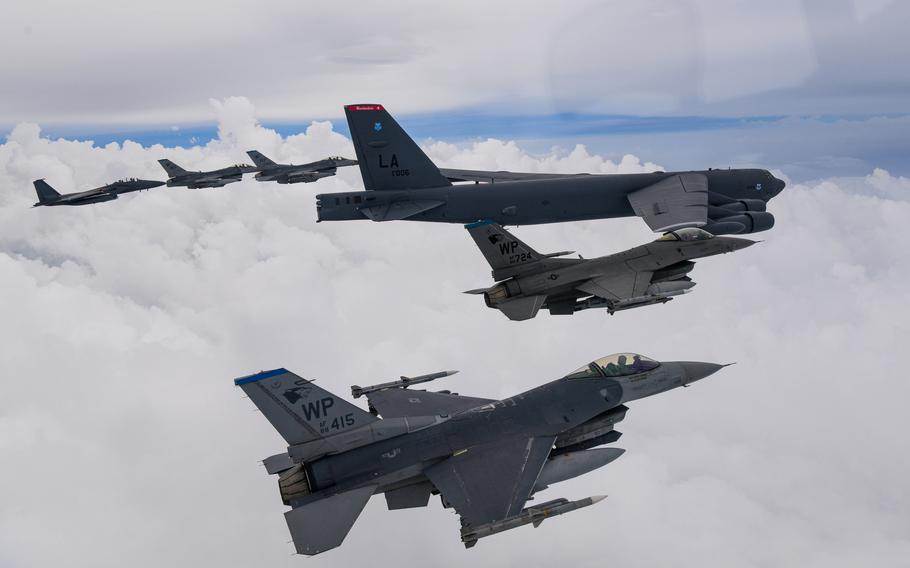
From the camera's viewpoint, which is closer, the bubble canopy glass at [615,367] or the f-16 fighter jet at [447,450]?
the f-16 fighter jet at [447,450]

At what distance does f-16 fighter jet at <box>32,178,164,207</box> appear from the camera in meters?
58.9

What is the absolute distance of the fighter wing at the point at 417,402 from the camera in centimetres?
2542

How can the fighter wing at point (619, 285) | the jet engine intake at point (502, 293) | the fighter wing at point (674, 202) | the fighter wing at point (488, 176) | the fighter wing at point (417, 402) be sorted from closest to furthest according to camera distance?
1. the fighter wing at point (417, 402)
2. the fighter wing at point (619, 285)
3. the jet engine intake at point (502, 293)
4. the fighter wing at point (674, 202)
5. the fighter wing at point (488, 176)

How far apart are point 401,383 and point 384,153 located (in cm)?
1401

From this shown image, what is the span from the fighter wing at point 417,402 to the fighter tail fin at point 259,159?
3847 centimetres

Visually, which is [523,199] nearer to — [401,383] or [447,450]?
[401,383]

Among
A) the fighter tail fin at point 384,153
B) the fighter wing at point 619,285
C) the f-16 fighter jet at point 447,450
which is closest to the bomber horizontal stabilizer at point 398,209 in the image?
the fighter tail fin at point 384,153

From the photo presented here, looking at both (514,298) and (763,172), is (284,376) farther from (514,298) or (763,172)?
(763,172)

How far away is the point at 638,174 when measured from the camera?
3928 cm

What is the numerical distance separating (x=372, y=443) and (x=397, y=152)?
1821 centimetres

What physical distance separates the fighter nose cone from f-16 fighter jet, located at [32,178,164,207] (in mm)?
47866

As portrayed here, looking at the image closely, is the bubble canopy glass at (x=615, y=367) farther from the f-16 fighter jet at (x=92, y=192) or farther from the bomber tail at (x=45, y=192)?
the bomber tail at (x=45, y=192)

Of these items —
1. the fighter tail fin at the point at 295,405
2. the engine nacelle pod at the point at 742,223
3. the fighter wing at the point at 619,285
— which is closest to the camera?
the fighter tail fin at the point at 295,405

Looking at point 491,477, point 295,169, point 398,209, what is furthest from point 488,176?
point 491,477
